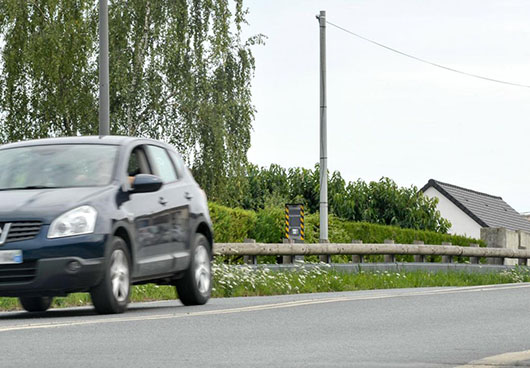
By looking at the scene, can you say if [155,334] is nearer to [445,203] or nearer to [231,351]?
[231,351]

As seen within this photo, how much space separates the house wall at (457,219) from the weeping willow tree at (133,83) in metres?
25.6

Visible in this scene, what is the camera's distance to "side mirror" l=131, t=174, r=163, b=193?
1098 centimetres

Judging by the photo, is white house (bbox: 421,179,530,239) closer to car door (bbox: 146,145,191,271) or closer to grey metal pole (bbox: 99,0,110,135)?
grey metal pole (bbox: 99,0,110,135)

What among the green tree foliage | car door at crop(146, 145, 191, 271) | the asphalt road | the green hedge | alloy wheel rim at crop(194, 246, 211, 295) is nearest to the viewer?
the asphalt road

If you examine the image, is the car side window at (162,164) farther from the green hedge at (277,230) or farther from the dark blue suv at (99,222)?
the green hedge at (277,230)

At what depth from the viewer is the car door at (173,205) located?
38.4 feet

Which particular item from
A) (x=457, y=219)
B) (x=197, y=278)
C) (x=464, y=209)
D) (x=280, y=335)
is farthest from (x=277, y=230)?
(x=457, y=219)

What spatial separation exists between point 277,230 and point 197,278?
74.4 ft

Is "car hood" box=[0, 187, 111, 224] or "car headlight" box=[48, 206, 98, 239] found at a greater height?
"car hood" box=[0, 187, 111, 224]

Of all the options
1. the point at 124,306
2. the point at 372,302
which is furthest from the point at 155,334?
the point at 372,302

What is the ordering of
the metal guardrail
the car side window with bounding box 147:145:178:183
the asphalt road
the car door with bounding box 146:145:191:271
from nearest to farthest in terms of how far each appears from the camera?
the asphalt road → the car door with bounding box 146:145:191:271 → the car side window with bounding box 147:145:178:183 → the metal guardrail

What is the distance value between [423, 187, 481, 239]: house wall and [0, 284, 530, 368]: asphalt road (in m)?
51.2

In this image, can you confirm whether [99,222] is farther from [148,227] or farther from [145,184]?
[148,227]

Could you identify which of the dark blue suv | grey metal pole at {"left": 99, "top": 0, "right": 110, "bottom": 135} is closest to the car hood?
the dark blue suv
